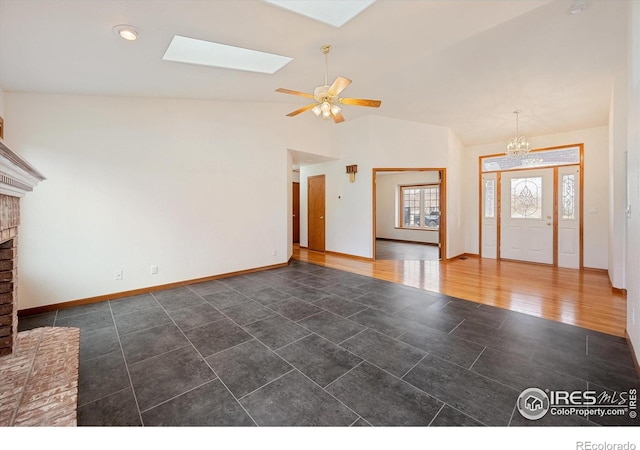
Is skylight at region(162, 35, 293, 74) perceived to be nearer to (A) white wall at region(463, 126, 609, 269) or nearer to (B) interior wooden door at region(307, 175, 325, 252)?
(B) interior wooden door at region(307, 175, 325, 252)

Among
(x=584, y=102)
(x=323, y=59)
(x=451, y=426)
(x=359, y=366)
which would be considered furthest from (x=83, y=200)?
(x=584, y=102)

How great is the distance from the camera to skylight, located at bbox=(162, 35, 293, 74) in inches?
119

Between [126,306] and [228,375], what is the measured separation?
228 centimetres

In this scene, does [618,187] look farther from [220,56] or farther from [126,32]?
[126,32]

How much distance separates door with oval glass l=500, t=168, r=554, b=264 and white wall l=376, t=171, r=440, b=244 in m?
2.77

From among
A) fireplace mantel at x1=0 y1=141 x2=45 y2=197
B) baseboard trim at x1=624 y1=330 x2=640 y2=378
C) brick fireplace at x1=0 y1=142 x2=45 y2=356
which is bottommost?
baseboard trim at x1=624 y1=330 x2=640 y2=378

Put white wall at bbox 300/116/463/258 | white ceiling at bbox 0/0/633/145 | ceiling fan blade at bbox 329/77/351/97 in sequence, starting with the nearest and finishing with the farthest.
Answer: white ceiling at bbox 0/0/633/145 → ceiling fan blade at bbox 329/77/351/97 → white wall at bbox 300/116/463/258

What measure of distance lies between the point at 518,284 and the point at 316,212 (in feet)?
15.5

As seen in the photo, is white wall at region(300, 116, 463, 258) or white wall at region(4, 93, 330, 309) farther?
white wall at region(300, 116, 463, 258)

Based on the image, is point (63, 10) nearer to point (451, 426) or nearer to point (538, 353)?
point (451, 426)

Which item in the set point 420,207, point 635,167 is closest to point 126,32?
point 635,167

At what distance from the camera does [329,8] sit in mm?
2527
